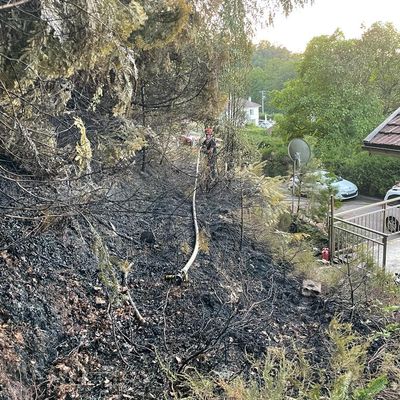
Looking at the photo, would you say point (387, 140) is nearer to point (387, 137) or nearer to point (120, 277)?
point (387, 137)

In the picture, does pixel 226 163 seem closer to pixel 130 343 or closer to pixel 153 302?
pixel 153 302

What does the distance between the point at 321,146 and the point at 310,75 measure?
3.16 meters

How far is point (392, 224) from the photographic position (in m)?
8.39

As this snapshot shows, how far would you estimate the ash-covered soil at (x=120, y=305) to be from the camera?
11.2ft

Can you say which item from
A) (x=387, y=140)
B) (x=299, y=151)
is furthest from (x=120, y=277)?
(x=299, y=151)

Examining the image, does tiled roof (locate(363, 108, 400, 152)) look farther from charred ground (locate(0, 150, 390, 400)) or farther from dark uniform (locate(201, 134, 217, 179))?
dark uniform (locate(201, 134, 217, 179))

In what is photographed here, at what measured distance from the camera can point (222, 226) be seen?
6.70 meters

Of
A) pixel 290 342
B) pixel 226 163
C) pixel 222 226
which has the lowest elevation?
pixel 290 342

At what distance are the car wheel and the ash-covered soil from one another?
3.48 metres

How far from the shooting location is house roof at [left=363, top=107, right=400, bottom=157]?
6008 mm

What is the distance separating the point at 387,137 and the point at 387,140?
0.12 meters

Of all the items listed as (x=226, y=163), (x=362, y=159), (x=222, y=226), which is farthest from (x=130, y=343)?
(x=362, y=159)

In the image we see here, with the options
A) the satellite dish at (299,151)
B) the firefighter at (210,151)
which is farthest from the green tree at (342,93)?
the firefighter at (210,151)

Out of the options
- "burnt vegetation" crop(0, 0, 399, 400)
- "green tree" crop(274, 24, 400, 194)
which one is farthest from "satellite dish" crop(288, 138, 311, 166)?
"green tree" crop(274, 24, 400, 194)
